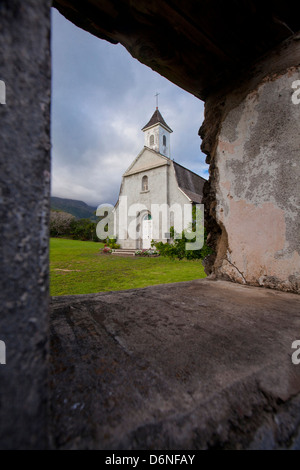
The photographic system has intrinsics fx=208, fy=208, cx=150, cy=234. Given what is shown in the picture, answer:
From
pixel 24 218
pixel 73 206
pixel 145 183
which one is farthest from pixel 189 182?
pixel 73 206

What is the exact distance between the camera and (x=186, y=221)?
11.5 meters

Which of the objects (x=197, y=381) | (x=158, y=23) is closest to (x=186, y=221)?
(x=158, y=23)

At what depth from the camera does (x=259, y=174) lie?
6.34 feet

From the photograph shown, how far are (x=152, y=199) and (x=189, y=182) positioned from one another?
2.70m

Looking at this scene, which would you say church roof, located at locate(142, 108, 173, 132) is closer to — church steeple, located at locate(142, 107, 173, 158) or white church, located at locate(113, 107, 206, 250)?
church steeple, located at locate(142, 107, 173, 158)

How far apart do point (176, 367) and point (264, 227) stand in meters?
1.60

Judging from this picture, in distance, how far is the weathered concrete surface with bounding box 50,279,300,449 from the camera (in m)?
0.49

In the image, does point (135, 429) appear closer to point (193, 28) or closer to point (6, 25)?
point (6, 25)

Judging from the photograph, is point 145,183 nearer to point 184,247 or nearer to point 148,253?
point 148,253

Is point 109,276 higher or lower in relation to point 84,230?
lower

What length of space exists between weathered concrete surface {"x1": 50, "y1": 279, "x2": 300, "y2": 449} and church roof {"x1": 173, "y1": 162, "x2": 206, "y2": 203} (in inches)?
444

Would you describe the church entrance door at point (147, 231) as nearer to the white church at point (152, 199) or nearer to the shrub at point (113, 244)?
the white church at point (152, 199)

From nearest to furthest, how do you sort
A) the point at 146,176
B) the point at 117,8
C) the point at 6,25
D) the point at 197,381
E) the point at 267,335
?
1. the point at 6,25
2. the point at 197,381
3. the point at 267,335
4. the point at 117,8
5. the point at 146,176

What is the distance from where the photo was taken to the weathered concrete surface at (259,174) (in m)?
1.73
